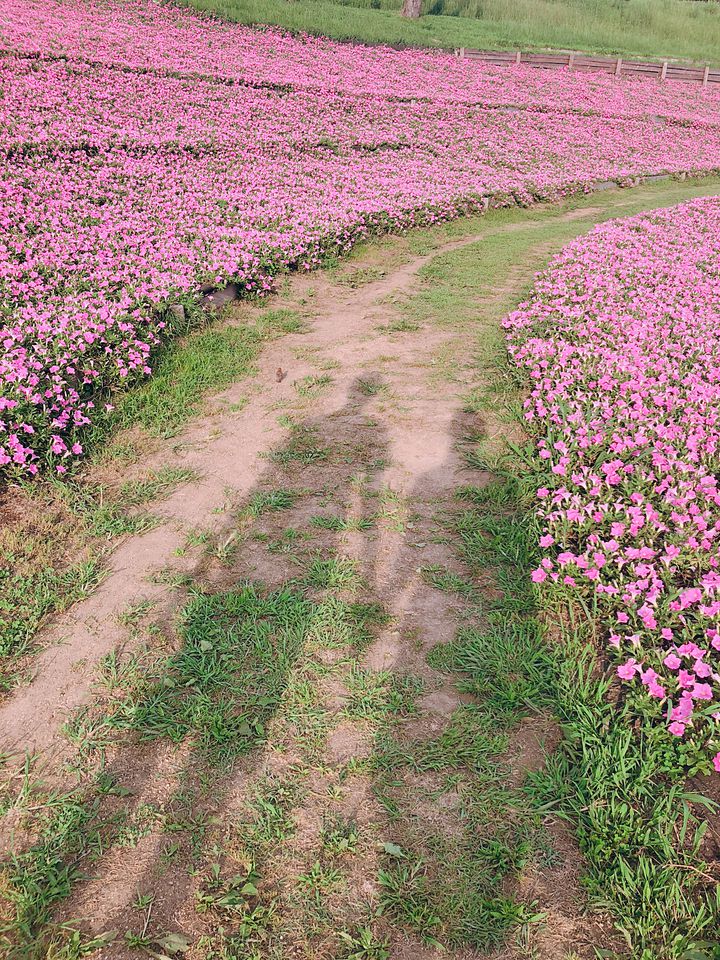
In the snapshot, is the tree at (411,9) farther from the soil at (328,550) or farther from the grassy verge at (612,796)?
the grassy verge at (612,796)

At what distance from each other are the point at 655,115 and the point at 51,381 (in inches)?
1311

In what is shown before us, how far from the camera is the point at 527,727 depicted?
12.1 ft

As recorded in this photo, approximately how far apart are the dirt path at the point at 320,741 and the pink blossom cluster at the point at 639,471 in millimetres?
694

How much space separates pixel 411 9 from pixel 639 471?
4273 cm

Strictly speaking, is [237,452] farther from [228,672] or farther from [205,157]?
[205,157]

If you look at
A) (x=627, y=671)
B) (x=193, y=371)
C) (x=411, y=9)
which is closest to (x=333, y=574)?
(x=627, y=671)

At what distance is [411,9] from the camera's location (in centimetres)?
3778

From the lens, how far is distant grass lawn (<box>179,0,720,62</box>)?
103ft

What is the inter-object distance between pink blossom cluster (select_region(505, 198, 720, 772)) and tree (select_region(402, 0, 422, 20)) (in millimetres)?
36838

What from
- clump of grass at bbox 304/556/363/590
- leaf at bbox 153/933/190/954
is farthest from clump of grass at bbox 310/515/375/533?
leaf at bbox 153/933/190/954

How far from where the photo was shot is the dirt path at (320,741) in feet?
9.21

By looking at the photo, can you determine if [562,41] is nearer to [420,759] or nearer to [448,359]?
[448,359]

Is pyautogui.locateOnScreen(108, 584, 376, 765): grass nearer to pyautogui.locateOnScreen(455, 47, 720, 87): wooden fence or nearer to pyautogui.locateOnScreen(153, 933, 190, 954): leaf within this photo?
pyautogui.locateOnScreen(153, 933, 190, 954): leaf

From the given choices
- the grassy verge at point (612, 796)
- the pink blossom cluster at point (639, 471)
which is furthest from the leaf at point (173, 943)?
the pink blossom cluster at point (639, 471)
